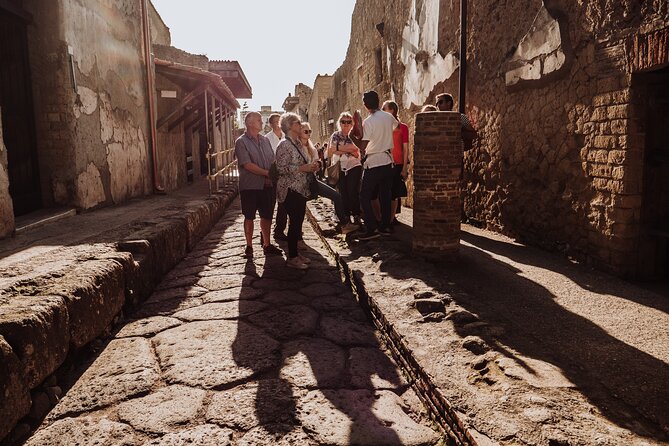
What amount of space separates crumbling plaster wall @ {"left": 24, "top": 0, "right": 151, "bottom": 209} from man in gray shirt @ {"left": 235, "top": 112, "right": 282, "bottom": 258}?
9.07 feet

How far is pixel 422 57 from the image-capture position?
848 cm

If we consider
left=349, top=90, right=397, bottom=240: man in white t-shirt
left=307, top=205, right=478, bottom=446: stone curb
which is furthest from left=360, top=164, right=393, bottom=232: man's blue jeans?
left=307, top=205, right=478, bottom=446: stone curb

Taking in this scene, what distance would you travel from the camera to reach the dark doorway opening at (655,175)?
11.9 ft

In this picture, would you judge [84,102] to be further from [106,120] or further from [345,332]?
[345,332]

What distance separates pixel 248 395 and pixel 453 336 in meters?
1.15

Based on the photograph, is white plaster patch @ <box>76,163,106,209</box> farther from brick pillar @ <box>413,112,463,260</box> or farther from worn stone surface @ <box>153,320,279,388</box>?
brick pillar @ <box>413,112,463,260</box>

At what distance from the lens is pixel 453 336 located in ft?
8.59

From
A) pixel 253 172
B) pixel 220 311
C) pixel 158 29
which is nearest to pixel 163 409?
pixel 220 311

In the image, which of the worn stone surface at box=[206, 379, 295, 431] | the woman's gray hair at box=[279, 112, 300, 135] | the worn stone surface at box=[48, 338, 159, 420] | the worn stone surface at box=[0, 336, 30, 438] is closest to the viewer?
the worn stone surface at box=[0, 336, 30, 438]

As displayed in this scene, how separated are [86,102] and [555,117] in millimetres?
5964

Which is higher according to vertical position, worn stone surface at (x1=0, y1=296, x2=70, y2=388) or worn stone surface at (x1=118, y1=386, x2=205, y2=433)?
worn stone surface at (x1=0, y1=296, x2=70, y2=388)

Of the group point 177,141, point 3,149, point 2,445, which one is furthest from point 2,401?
point 177,141

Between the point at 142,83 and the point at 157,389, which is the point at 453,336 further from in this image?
the point at 142,83

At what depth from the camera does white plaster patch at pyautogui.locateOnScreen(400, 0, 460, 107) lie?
25.2 feet
